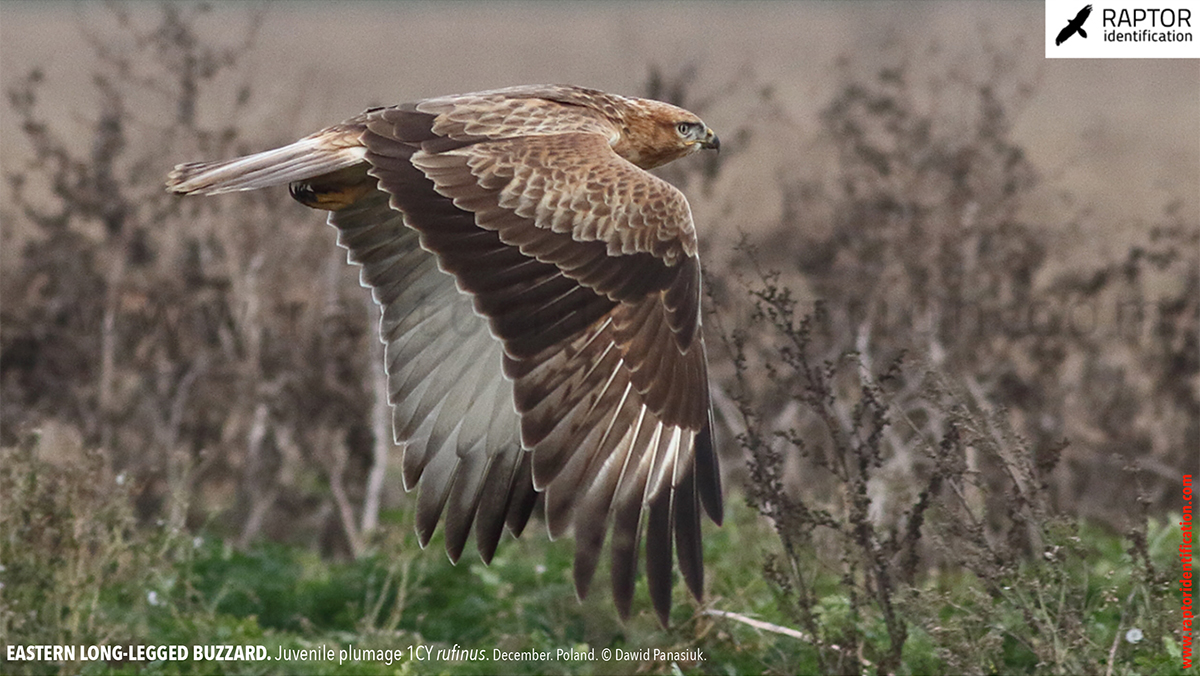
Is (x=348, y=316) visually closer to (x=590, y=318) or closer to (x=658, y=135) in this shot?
(x=658, y=135)

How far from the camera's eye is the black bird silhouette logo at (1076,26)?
27.8 feet

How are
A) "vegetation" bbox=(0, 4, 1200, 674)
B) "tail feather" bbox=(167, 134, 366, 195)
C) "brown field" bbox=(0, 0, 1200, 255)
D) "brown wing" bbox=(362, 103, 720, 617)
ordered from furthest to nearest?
1. "brown field" bbox=(0, 0, 1200, 255)
2. "vegetation" bbox=(0, 4, 1200, 674)
3. "tail feather" bbox=(167, 134, 366, 195)
4. "brown wing" bbox=(362, 103, 720, 617)

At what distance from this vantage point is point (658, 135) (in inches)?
226

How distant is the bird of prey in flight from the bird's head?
0.38 meters

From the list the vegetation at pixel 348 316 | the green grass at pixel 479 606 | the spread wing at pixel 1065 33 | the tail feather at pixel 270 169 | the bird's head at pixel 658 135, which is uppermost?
the spread wing at pixel 1065 33

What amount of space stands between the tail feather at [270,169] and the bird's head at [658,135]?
3.49 ft

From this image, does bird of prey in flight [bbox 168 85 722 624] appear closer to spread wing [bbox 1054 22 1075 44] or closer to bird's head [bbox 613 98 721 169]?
bird's head [bbox 613 98 721 169]

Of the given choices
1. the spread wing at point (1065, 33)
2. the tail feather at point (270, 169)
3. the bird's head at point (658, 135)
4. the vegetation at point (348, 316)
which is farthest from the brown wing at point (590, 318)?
the spread wing at point (1065, 33)

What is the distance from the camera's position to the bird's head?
222 inches

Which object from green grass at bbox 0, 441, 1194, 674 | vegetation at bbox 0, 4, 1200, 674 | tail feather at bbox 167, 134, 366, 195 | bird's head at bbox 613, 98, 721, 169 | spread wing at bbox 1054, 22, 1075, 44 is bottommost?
green grass at bbox 0, 441, 1194, 674

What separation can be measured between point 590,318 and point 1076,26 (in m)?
5.28

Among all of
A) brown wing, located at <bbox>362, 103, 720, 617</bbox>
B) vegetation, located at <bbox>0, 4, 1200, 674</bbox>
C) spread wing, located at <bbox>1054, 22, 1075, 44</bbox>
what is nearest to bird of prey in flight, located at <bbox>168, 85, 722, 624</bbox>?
brown wing, located at <bbox>362, 103, 720, 617</bbox>

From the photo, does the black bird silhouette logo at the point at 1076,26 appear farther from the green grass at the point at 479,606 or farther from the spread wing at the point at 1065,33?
the green grass at the point at 479,606

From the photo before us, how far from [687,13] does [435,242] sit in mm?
36384
